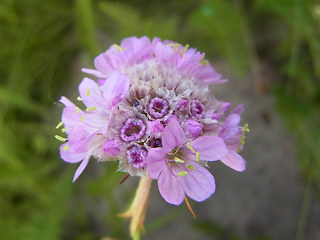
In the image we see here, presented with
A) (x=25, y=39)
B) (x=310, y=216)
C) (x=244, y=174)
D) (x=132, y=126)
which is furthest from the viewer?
(x=25, y=39)

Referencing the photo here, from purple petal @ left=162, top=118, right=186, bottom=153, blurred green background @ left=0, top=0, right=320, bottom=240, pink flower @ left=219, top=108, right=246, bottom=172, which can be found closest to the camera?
purple petal @ left=162, top=118, right=186, bottom=153

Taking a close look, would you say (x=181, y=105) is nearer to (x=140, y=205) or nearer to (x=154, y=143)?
(x=154, y=143)

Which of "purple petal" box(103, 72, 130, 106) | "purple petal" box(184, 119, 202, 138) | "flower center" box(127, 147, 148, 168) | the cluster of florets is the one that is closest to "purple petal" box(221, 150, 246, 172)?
the cluster of florets

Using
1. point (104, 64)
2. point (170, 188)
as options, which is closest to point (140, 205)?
point (170, 188)

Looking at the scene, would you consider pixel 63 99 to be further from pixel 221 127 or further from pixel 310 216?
pixel 310 216

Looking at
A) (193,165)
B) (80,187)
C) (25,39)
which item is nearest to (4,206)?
(80,187)

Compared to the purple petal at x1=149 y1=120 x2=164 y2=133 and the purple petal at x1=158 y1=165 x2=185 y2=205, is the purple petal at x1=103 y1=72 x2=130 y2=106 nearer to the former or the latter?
the purple petal at x1=149 y1=120 x2=164 y2=133
